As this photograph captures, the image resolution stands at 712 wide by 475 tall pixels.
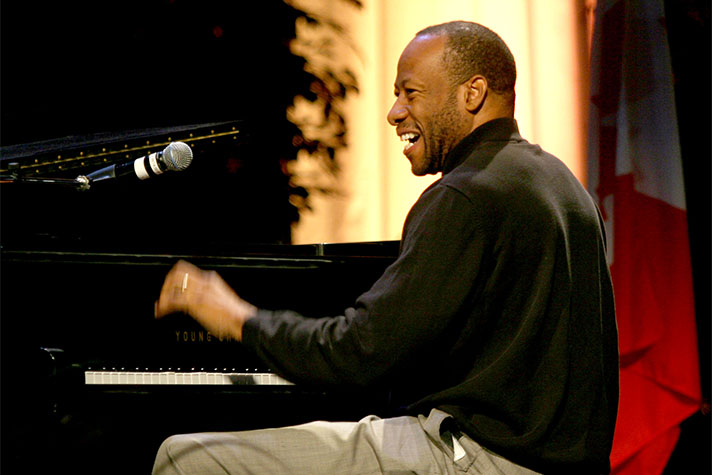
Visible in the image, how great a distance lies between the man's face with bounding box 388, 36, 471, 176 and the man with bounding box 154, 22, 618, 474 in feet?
0.39

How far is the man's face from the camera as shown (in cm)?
160

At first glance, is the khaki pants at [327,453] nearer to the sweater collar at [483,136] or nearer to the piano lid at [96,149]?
the sweater collar at [483,136]

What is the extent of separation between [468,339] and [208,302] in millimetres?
535

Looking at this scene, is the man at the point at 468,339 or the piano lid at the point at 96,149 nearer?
the man at the point at 468,339

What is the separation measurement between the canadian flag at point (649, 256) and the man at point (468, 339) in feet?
4.84

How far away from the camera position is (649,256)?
2.88 m

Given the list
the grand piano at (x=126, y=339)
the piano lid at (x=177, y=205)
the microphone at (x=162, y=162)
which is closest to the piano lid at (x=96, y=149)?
the grand piano at (x=126, y=339)

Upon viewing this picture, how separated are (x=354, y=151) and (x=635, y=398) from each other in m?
1.57

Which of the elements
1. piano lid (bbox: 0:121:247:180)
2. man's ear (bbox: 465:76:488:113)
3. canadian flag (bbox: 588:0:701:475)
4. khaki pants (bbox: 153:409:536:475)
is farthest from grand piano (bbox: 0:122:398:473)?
canadian flag (bbox: 588:0:701:475)

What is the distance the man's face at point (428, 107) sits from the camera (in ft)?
5.24

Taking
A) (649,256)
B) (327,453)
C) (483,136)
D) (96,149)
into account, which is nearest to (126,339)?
(96,149)

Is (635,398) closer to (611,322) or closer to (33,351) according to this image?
(611,322)

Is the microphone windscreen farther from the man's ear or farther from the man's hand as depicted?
the man's ear

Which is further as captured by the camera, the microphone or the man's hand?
the microphone
